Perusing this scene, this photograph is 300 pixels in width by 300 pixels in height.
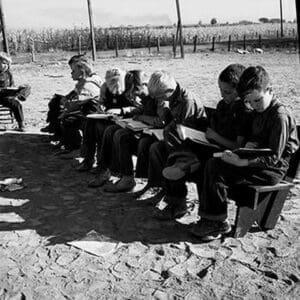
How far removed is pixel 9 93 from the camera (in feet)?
30.9

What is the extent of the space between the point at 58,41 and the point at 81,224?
1611 inches

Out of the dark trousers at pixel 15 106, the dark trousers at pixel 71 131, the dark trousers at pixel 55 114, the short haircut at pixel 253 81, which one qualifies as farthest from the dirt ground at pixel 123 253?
the dark trousers at pixel 15 106

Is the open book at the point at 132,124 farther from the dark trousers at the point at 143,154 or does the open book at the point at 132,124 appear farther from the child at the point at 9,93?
the child at the point at 9,93

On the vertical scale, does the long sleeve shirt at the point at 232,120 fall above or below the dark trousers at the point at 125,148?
above

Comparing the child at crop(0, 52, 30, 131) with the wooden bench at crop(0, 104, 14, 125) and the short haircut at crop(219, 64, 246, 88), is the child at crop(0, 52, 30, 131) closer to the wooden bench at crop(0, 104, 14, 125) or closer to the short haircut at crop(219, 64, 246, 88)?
the wooden bench at crop(0, 104, 14, 125)

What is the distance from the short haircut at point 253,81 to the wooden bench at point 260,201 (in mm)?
676

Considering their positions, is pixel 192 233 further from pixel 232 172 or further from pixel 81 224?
pixel 81 224

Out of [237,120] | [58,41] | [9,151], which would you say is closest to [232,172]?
[237,120]

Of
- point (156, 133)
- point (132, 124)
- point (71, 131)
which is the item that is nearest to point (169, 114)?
point (156, 133)

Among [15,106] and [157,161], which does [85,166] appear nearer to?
[157,161]

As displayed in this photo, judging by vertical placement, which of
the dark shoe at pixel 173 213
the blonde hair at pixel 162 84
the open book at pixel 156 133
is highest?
the blonde hair at pixel 162 84

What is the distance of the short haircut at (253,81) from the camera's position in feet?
12.7

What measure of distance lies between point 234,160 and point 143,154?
1.52 metres

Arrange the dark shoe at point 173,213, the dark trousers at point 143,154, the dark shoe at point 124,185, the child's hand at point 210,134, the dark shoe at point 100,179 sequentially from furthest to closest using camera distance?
the dark shoe at point 100,179 → the dark shoe at point 124,185 → the dark trousers at point 143,154 → the dark shoe at point 173,213 → the child's hand at point 210,134
